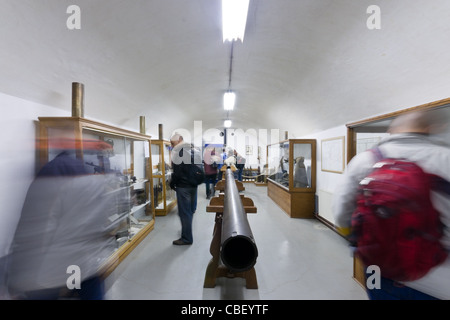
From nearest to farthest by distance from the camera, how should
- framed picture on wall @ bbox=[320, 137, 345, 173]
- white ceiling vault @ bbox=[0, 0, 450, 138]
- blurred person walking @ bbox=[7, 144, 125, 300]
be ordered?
blurred person walking @ bbox=[7, 144, 125, 300]
white ceiling vault @ bbox=[0, 0, 450, 138]
framed picture on wall @ bbox=[320, 137, 345, 173]

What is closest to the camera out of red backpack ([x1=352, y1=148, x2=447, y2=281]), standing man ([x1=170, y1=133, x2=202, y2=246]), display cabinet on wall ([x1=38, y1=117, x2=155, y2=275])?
red backpack ([x1=352, y1=148, x2=447, y2=281])

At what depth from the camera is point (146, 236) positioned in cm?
360

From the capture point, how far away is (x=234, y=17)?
1925 millimetres

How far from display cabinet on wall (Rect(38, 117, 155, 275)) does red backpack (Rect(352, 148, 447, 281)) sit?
1732 mm

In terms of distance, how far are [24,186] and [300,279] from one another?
3383 mm

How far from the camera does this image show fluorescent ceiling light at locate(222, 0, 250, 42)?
178cm

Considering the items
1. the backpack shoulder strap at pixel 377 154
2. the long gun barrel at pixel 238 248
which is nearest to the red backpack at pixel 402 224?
the backpack shoulder strap at pixel 377 154

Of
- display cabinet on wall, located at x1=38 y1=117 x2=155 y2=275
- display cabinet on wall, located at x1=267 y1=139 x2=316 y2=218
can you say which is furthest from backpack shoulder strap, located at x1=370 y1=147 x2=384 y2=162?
display cabinet on wall, located at x1=267 y1=139 x2=316 y2=218

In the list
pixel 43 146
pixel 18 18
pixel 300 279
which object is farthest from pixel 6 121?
pixel 300 279

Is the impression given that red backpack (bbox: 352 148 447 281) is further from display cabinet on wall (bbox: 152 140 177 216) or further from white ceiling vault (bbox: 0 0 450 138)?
display cabinet on wall (bbox: 152 140 177 216)

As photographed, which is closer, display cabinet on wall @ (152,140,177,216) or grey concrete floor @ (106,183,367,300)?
grey concrete floor @ (106,183,367,300)

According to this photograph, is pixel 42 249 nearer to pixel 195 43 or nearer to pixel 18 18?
pixel 18 18

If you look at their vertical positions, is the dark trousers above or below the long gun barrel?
below

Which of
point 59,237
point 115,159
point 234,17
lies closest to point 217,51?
point 234,17
